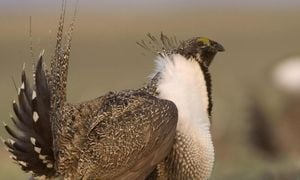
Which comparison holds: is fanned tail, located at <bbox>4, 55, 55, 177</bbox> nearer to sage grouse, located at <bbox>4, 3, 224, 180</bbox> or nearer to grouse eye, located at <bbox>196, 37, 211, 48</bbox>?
sage grouse, located at <bbox>4, 3, 224, 180</bbox>

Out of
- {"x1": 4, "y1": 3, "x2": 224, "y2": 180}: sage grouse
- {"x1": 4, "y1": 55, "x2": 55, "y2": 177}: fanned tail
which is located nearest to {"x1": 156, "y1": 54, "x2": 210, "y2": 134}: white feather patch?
{"x1": 4, "y1": 3, "x2": 224, "y2": 180}: sage grouse

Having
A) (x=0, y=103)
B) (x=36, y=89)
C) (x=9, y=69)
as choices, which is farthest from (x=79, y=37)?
(x=36, y=89)

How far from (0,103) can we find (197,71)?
52.7ft

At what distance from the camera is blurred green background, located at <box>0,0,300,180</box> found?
1190 centimetres

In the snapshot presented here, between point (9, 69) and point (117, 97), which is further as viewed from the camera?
point (9, 69)

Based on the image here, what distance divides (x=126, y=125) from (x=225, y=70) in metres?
21.6

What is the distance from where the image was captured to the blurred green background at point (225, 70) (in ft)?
39.0

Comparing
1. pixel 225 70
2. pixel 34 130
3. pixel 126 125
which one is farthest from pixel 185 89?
pixel 225 70

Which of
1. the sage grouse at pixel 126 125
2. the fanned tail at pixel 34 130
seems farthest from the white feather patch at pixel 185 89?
the fanned tail at pixel 34 130

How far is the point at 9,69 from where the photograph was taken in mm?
29547

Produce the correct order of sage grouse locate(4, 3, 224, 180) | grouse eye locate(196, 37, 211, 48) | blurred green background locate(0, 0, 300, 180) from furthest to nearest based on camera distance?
blurred green background locate(0, 0, 300, 180), grouse eye locate(196, 37, 211, 48), sage grouse locate(4, 3, 224, 180)

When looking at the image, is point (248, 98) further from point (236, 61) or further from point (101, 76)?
point (236, 61)

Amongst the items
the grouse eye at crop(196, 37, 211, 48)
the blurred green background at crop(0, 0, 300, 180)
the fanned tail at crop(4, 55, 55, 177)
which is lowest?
the blurred green background at crop(0, 0, 300, 180)

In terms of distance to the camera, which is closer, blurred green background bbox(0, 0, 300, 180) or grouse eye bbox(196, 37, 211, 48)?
grouse eye bbox(196, 37, 211, 48)
